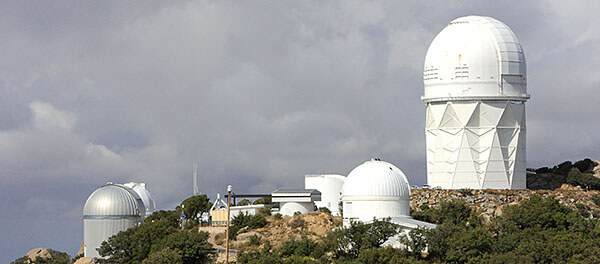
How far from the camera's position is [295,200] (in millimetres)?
85938

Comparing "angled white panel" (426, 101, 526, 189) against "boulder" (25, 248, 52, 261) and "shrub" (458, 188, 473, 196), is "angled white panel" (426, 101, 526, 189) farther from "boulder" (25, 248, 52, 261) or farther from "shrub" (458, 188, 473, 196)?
"boulder" (25, 248, 52, 261)

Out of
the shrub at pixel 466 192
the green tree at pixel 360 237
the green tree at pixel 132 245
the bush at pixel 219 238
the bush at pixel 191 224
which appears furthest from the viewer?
the bush at pixel 191 224

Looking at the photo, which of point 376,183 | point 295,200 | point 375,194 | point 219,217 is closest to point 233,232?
point 219,217

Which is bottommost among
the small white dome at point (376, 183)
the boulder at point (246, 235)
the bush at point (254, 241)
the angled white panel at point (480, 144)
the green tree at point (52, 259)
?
the green tree at point (52, 259)

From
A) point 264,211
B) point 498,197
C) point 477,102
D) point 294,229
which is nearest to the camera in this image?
point 294,229

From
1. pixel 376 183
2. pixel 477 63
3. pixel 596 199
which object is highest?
pixel 477 63

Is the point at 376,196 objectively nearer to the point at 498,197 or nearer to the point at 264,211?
the point at 498,197

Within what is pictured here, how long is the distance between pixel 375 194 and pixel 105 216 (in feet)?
82.6

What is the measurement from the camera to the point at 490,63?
84625mm

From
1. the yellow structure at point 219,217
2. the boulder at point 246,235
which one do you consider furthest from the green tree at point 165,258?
the yellow structure at point 219,217

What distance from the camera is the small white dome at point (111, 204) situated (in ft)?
279

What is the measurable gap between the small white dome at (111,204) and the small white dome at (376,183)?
21.3 m

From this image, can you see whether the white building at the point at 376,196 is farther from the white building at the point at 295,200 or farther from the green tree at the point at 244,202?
the green tree at the point at 244,202

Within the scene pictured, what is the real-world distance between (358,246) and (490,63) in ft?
79.6
